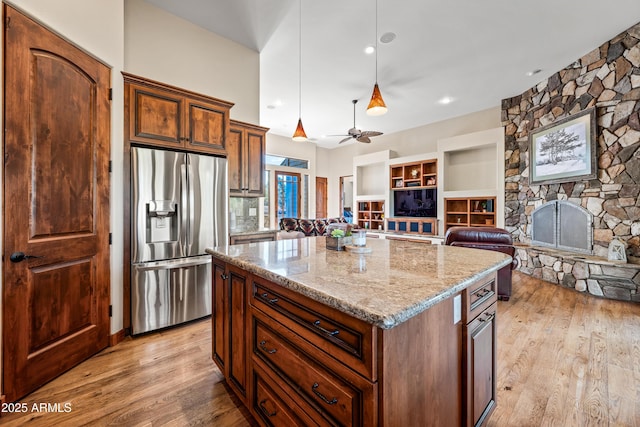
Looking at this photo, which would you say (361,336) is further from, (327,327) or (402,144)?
(402,144)

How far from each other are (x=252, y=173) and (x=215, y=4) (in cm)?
196

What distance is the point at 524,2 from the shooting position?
2893 millimetres

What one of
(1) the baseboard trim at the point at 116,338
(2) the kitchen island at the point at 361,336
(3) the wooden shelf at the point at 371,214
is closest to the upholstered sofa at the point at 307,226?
(3) the wooden shelf at the point at 371,214

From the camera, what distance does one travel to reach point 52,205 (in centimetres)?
188

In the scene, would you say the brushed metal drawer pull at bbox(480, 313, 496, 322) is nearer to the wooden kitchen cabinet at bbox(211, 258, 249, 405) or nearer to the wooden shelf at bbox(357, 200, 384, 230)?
the wooden kitchen cabinet at bbox(211, 258, 249, 405)

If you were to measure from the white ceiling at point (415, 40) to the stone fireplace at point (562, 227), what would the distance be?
7.53 feet

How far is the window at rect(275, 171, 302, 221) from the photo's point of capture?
8.08 meters

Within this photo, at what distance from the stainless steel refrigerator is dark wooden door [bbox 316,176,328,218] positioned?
248 inches

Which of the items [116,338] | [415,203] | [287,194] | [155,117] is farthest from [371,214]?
[116,338]

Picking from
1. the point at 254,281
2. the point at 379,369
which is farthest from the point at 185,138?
the point at 379,369

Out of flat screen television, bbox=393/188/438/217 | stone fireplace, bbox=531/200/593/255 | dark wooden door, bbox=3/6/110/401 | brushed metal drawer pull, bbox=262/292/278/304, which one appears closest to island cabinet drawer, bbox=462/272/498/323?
brushed metal drawer pull, bbox=262/292/278/304

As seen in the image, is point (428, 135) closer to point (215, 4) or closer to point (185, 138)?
point (215, 4)

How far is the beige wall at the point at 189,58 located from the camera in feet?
9.53

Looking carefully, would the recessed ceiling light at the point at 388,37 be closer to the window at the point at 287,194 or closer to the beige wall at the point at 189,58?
the beige wall at the point at 189,58
